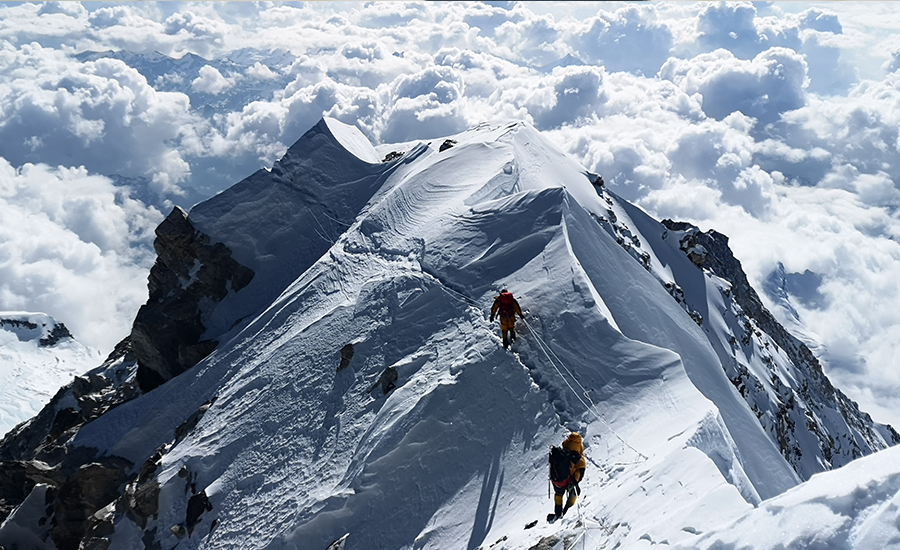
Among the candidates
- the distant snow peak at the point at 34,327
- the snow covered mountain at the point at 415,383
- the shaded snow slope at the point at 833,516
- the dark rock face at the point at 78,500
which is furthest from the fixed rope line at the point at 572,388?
the distant snow peak at the point at 34,327

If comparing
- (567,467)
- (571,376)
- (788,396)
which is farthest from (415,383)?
(788,396)

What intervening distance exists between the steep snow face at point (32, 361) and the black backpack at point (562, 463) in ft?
512

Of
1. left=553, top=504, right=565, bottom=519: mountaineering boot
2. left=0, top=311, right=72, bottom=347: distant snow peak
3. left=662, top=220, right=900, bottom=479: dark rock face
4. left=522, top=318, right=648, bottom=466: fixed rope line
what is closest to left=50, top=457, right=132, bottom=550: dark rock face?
left=522, top=318, right=648, bottom=466: fixed rope line

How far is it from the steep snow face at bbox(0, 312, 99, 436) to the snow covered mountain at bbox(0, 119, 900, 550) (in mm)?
114989

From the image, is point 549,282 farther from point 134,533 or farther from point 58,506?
point 58,506

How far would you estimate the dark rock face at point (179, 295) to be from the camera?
37.2 m

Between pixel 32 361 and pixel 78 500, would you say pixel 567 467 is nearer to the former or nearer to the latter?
pixel 78 500

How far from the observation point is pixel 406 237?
34.8 m

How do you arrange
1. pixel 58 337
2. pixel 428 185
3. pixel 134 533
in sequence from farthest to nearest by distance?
1. pixel 58 337
2. pixel 428 185
3. pixel 134 533

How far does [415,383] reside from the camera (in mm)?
24375

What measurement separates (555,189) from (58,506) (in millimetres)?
29738

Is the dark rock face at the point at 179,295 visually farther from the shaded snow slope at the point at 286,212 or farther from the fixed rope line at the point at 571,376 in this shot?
the fixed rope line at the point at 571,376

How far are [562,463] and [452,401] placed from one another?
8579mm

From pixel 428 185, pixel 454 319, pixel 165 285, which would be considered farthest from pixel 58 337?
pixel 454 319
